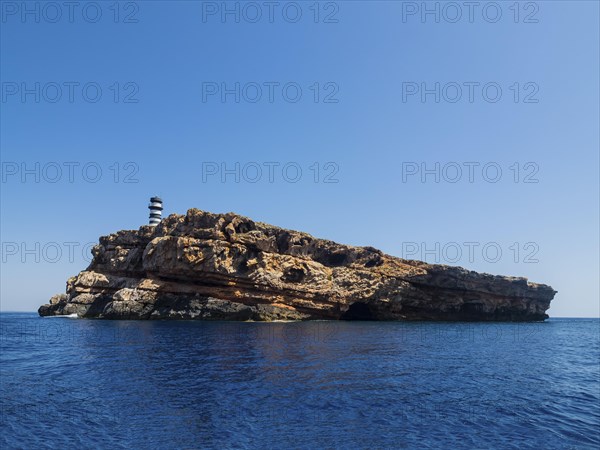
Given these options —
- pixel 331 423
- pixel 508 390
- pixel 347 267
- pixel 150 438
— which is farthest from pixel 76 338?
pixel 347 267

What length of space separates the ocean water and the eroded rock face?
43156 millimetres

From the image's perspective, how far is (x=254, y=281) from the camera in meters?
77.9

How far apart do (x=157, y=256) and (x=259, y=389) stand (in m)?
66.4

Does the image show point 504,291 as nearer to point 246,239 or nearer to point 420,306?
point 420,306

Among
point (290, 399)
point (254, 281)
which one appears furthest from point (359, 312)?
point (290, 399)

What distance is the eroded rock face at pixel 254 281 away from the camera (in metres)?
78.0

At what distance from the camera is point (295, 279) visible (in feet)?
274

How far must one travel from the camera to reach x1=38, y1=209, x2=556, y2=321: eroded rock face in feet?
256

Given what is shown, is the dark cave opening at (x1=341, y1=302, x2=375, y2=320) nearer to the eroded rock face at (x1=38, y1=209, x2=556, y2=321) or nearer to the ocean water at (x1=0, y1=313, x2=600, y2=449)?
the eroded rock face at (x1=38, y1=209, x2=556, y2=321)

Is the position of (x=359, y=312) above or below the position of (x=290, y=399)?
below

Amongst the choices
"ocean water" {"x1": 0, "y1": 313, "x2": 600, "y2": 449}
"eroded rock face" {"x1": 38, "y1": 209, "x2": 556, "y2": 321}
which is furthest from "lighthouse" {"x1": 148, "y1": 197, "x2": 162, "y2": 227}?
"ocean water" {"x1": 0, "y1": 313, "x2": 600, "y2": 449}

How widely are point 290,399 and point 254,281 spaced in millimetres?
59952

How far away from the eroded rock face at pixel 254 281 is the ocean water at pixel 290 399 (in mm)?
43156

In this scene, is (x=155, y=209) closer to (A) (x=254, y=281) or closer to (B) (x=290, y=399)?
(A) (x=254, y=281)
